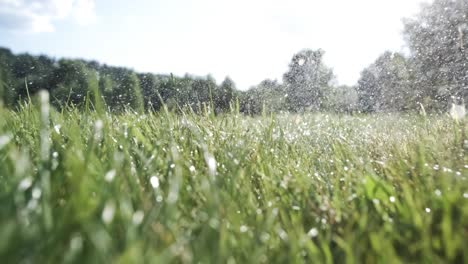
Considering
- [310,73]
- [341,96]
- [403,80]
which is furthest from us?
[310,73]

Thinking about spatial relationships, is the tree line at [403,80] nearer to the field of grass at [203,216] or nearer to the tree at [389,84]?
the tree at [389,84]

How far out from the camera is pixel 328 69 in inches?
1204

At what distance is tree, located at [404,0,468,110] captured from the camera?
43.6ft

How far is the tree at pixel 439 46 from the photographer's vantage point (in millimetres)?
13281

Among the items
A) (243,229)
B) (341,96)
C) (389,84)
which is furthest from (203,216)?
(341,96)

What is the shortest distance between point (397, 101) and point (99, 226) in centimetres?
1695

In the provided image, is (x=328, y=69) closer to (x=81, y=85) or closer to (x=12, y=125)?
(x=81, y=85)

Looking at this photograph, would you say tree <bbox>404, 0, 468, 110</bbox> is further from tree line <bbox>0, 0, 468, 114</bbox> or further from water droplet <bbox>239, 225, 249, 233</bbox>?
water droplet <bbox>239, 225, 249, 233</bbox>

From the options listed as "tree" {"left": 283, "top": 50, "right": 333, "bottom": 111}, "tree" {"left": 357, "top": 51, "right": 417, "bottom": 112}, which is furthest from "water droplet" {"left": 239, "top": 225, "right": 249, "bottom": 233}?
"tree" {"left": 283, "top": 50, "right": 333, "bottom": 111}

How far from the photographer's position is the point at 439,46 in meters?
15.7

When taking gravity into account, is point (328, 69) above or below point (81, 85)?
above

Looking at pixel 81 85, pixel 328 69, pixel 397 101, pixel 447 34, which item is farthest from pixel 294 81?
pixel 81 85

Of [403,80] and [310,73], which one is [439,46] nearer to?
[403,80]

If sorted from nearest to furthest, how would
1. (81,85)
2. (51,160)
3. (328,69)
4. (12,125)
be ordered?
(51,160) < (12,125) < (328,69) < (81,85)
